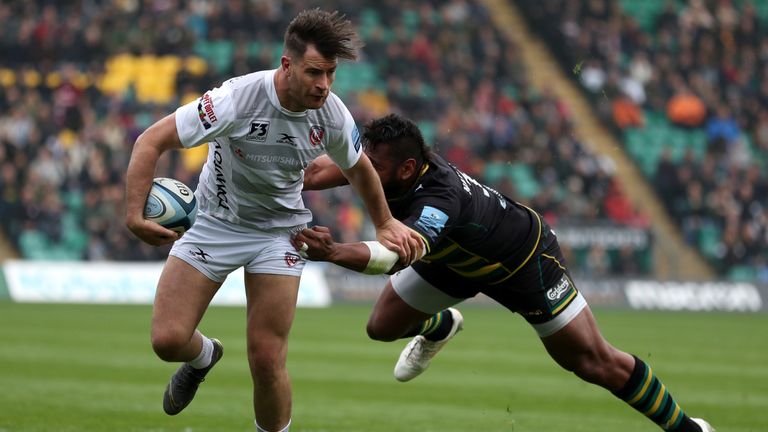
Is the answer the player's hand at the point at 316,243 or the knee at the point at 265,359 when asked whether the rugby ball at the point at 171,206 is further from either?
the knee at the point at 265,359

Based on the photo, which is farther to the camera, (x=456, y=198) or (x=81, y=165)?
(x=81, y=165)

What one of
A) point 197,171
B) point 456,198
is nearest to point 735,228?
point 197,171

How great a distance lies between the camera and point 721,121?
25.0 meters

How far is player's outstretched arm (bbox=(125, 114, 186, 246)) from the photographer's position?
6258mm

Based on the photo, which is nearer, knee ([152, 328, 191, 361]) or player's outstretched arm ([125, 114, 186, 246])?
player's outstretched arm ([125, 114, 186, 246])

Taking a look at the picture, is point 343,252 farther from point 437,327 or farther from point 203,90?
point 203,90

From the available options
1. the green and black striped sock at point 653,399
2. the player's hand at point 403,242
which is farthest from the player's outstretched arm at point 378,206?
the green and black striped sock at point 653,399

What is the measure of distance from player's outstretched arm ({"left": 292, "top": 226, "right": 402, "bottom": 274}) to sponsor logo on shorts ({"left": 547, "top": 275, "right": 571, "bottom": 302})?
1.43 metres

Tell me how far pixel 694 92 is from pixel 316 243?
68.0ft

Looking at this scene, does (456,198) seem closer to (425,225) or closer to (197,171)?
(425,225)

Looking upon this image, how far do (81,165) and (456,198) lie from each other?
16551 mm

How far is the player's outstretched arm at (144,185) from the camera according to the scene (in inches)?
246

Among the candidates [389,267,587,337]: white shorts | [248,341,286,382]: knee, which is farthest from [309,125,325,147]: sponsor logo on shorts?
[389,267,587,337]: white shorts

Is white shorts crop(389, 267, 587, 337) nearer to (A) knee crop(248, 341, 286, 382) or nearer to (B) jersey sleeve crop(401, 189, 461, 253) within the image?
(B) jersey sleeve crop(401, 189, 461, 253)
